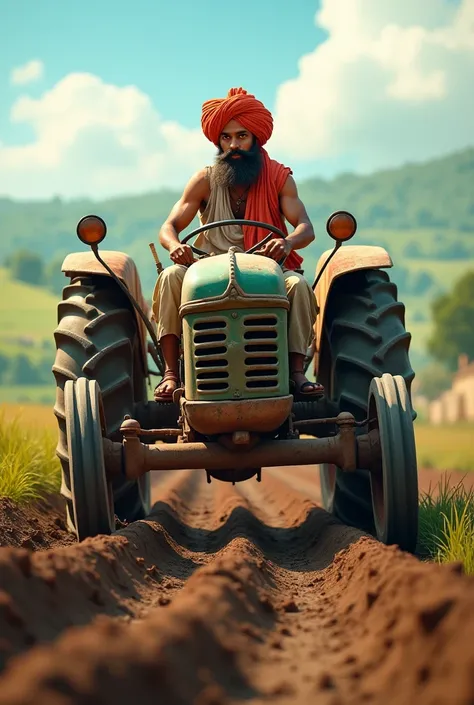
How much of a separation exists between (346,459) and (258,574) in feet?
3.79

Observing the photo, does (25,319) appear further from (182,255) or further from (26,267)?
(182,255)

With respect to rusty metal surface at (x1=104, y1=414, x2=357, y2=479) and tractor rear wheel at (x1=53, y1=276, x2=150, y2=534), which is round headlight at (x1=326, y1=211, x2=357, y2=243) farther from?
tractor rear wheel at (x1=53, y1=276, x2=150, y2=534)

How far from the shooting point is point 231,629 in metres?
3.24

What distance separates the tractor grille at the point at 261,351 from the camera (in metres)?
5.30

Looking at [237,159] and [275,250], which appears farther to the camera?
[237,159]

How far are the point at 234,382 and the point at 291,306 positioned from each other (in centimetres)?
65

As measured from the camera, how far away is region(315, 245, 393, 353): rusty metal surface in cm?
632

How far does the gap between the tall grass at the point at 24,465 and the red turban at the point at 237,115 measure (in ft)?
9.36

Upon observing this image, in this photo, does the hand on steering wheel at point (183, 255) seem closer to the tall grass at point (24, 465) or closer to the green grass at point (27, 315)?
the tall grass at point (24, 465)

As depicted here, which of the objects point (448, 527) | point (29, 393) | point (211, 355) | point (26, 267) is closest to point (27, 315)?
point (29, 393)

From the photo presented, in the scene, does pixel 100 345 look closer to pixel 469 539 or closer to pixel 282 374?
pixel 282 374

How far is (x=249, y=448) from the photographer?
220 inches

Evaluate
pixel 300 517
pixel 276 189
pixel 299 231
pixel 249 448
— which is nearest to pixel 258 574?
pixel 249 448

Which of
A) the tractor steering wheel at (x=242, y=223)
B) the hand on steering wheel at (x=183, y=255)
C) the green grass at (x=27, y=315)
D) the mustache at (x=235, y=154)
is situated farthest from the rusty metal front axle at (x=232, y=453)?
the green grass at (x=27, y=315)
